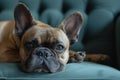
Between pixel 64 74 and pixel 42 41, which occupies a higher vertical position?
pixel 42 41

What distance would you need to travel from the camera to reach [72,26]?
1662 mm

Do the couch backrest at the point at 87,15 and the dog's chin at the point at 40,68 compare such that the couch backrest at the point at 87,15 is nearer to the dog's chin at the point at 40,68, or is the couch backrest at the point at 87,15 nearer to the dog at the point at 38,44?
the dog at the point at 38,44

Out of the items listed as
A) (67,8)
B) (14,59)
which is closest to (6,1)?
(67,8)

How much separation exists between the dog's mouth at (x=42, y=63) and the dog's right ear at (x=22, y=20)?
9.1 inches

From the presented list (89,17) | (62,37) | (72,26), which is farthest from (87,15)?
(62,37)

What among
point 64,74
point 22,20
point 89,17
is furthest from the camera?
point 89,17

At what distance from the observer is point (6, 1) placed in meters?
2.03

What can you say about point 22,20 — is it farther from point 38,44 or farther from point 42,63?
point 42,63

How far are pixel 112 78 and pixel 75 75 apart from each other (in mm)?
158

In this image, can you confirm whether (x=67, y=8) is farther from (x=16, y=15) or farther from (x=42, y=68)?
(x=42, y=68)

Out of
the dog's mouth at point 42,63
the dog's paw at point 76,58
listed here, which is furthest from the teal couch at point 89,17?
the dog's mouth at point 42,63

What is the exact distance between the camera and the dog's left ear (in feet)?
5.40

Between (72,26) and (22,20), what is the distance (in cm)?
26

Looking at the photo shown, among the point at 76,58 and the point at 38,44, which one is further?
the point at 76,58
